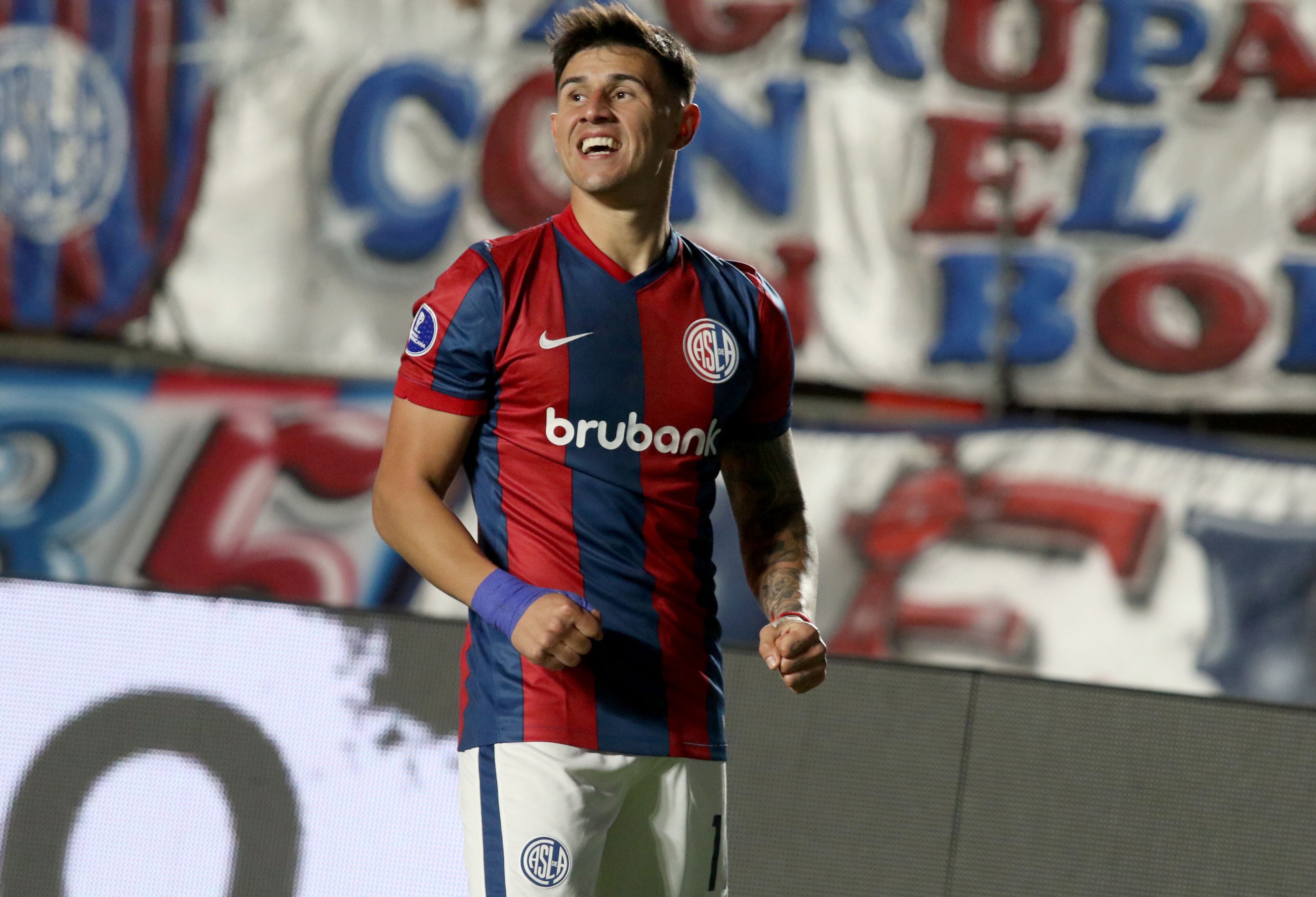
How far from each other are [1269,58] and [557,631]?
3512 mm

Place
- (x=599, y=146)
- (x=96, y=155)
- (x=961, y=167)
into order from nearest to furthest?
1. (x=599, y=146)
2. (x=961, y=167)
3. (x=96, y=155)

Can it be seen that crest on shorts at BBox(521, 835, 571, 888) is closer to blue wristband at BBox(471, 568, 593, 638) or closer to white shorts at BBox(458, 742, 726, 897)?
white shorts at BBox(458, 742, 726, 897)

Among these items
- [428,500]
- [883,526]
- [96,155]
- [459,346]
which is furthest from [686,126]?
[96,155]

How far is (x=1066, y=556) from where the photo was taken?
3.69 m

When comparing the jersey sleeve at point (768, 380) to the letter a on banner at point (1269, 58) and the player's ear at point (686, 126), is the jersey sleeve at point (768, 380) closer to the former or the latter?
the player's ear at point (686, 126)

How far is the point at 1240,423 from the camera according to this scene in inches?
149

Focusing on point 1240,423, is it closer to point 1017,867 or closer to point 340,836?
point 1017,867

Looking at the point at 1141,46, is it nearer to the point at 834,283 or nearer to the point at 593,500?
the point at 834,283

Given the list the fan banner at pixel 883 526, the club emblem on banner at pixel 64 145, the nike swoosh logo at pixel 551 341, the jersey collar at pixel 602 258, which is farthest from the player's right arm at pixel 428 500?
the club emblem on banner at pixel 64 145

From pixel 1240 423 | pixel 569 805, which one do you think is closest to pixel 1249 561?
pixel 1240 423

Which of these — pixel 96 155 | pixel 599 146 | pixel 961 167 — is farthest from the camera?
pixel 96 155

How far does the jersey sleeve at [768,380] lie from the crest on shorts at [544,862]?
55 cm

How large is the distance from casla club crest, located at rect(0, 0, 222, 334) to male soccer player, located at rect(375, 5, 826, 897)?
2938 mm

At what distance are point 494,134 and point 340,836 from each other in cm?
231
